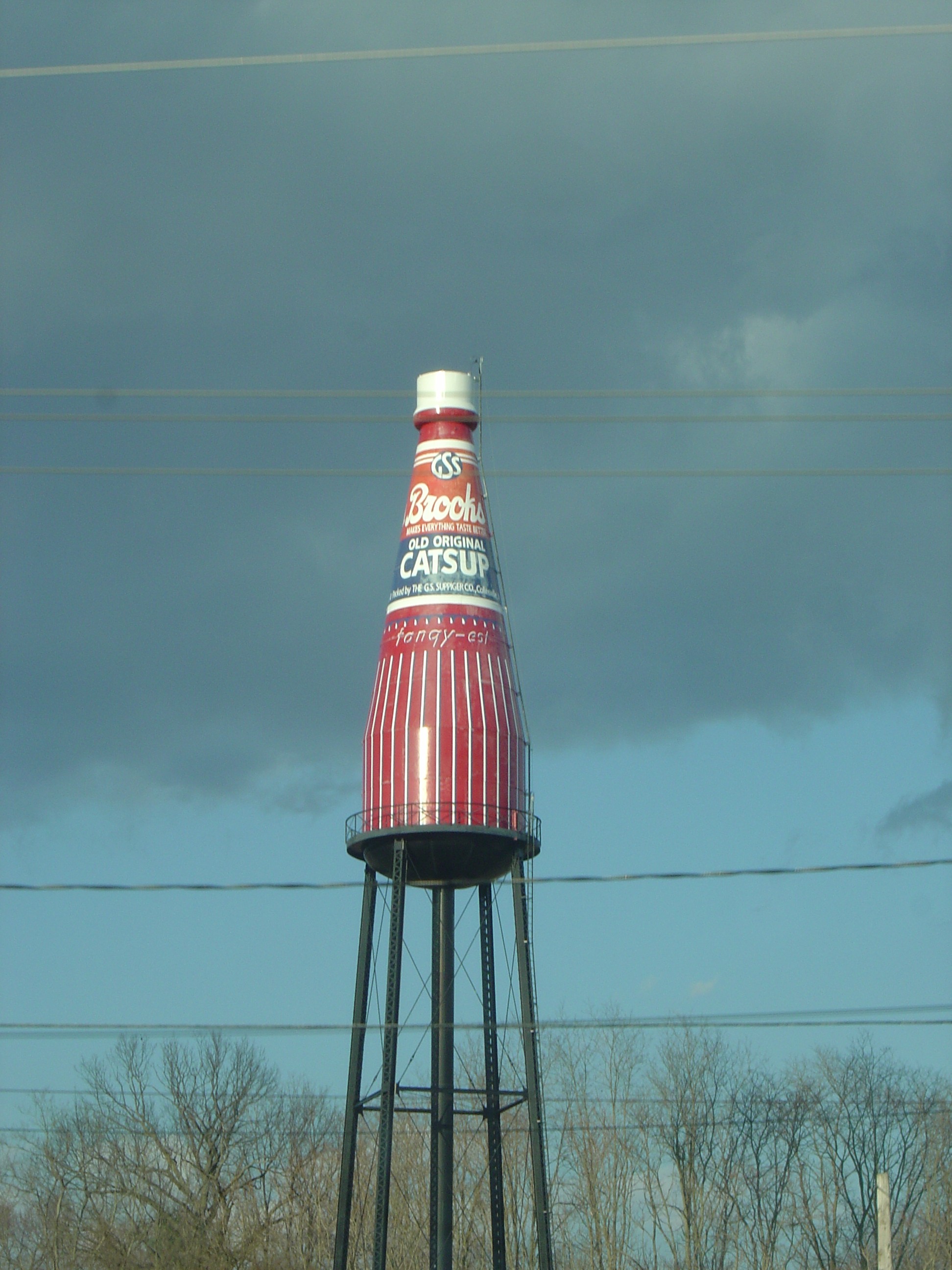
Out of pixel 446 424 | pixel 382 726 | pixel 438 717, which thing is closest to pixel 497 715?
pixel 438 717

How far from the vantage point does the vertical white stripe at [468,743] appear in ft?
105

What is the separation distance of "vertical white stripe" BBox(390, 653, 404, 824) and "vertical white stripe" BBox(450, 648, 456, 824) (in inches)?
37.6

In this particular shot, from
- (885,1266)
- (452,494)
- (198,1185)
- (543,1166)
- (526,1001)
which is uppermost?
(452,494)

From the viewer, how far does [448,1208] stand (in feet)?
105

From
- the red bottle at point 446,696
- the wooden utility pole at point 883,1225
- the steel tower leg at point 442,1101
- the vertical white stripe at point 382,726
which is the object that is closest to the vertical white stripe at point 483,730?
the red bottle at point 446,696

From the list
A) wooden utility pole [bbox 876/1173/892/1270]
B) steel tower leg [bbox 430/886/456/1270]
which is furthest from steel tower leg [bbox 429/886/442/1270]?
wooden utility pole [bbox 876/1173/892/1270]

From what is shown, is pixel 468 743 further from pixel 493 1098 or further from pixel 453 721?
pixel 493 1098

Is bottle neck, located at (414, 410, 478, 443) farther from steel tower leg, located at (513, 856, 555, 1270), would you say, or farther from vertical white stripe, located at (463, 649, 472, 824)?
steel tower leg, located at (513, 856, 555, 1270)

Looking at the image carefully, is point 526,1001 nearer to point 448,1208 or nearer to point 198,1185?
point 448,1208

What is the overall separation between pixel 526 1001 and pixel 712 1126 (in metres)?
23.4

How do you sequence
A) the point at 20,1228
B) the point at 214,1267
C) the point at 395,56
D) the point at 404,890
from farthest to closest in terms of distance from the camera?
the point at 20,1228, the point at 214,1267, the point at 404,890, the point at 395,56

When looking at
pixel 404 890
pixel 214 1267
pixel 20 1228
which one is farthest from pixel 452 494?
pixel 20 1228

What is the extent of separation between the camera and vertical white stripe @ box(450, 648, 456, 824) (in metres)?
32.0

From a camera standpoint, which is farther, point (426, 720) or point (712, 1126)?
point (712, 1126)
